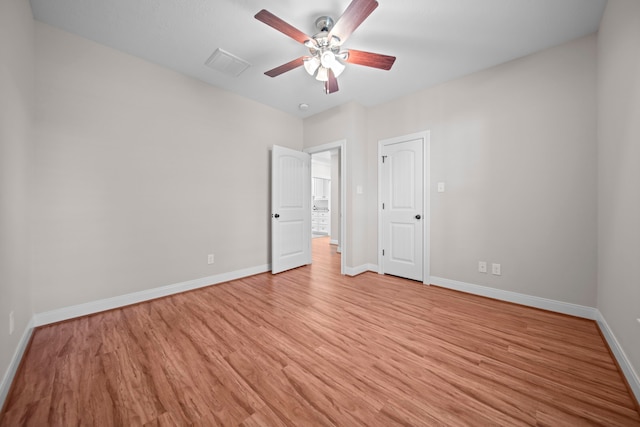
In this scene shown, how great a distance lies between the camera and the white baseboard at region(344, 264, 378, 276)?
357 centimetres

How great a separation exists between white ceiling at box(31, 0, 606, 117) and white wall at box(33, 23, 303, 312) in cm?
32

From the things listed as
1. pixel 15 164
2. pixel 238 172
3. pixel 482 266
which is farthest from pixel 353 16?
pixel 482 266

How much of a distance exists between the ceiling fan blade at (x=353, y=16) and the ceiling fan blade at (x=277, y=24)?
26 cm

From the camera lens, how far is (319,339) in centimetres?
185

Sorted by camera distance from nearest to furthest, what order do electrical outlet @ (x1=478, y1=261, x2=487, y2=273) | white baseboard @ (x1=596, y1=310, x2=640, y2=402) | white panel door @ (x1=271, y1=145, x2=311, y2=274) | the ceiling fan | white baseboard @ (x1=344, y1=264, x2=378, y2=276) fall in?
1. white baseboard @ (x1=596, y1=310, x2=640, y2=402)
2. the ceiling fan
3. electrical outlet @ (x1=478, y1=261, x2=487, y2=273)
4. white baseboard @ (x1=344, y1=264, x2=378, y2=276)
5. white panel door @ (x1=271, y1=145, x2=311, y2=274)

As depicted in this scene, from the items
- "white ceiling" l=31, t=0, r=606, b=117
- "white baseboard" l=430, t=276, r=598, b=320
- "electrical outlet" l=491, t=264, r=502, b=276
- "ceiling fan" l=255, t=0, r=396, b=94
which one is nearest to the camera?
"ceiling fan" l=255, t=0, r=396, b=94

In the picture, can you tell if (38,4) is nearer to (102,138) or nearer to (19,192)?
(102,138)

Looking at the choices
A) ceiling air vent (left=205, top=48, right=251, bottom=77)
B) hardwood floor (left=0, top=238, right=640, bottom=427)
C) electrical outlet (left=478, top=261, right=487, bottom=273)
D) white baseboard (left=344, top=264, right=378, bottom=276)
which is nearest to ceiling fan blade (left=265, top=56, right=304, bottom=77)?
ceiling air vent (left=205, top=48, right=251, bottom=77)

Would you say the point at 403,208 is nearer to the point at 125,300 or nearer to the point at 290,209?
the point at 290,209

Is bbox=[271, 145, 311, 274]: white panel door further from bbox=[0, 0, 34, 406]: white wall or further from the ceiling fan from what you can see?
bbox=[0, 0, 34, 406]: white wall

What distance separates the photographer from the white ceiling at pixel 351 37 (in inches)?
73.9

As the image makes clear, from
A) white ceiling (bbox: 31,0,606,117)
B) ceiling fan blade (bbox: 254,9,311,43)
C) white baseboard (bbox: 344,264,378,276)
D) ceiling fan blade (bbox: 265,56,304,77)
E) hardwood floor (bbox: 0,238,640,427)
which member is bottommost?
hardwood floor (bbox: 0,238,640,427)

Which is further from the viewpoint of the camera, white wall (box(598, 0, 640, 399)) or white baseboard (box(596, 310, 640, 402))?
white wall (box(598, 0, 640, 399))

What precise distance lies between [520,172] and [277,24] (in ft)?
9.29
